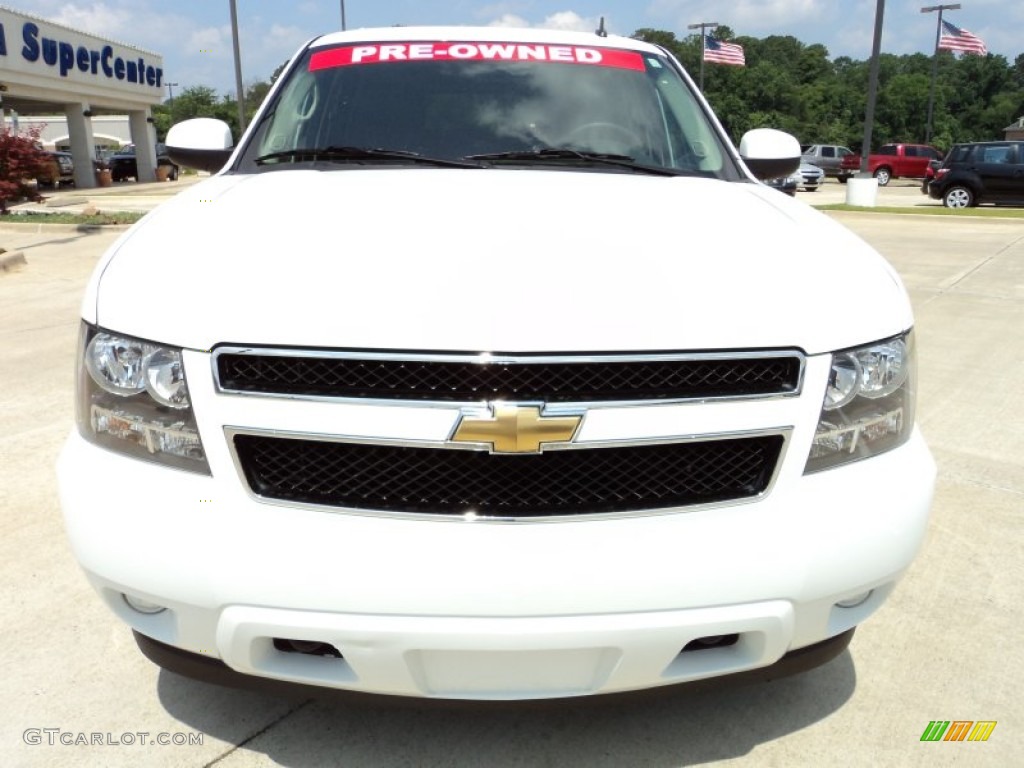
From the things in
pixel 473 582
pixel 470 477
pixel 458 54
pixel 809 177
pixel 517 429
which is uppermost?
pixel 458 54

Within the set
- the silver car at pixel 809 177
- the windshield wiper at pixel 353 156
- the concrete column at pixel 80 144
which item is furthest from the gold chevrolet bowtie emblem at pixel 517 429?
the concrete column at pixel 80 144

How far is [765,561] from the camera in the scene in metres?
1.61

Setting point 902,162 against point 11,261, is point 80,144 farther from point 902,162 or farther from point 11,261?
point 902,162

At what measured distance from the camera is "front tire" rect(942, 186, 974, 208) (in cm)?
1945

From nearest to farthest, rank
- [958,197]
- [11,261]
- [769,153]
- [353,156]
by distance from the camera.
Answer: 1. [353,156]
2. [769,153]
3. [11,261]
4. [958,197]

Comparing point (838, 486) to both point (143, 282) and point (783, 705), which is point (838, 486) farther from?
point (143, 282)

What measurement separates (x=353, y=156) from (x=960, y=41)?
32.7 m

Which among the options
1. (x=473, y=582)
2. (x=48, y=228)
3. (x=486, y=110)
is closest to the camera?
(x=473, y=582)

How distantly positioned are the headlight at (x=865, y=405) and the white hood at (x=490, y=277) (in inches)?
2.1

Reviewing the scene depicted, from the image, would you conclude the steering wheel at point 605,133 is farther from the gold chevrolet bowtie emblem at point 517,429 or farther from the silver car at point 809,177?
the silver car at point 809,177

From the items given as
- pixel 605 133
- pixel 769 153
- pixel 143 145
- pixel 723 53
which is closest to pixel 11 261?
pixel 605 133

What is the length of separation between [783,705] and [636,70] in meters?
2.28

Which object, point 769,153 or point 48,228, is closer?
point 769,153

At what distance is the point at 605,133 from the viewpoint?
296 cm
